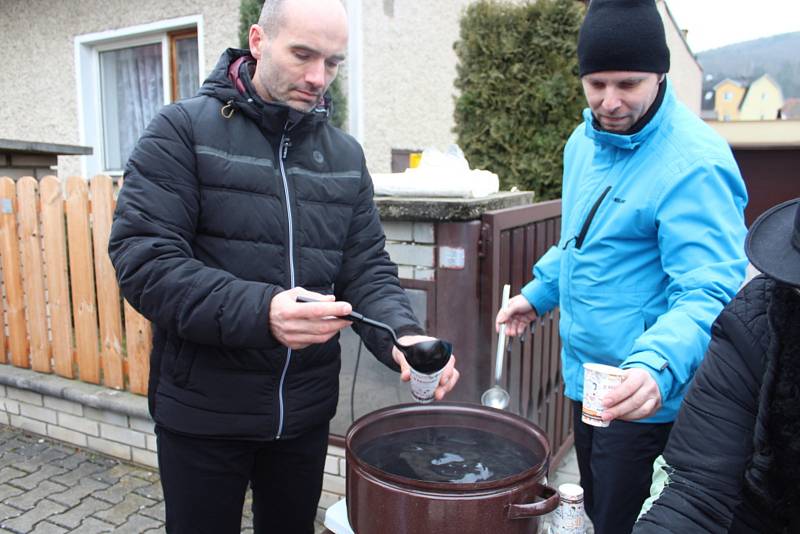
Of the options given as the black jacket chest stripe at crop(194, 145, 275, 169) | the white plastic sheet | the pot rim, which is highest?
the black jacket chest stripe at crop(194, 145, 275, 169)

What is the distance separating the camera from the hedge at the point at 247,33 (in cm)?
596

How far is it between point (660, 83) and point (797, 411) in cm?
113

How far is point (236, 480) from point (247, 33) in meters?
5.32

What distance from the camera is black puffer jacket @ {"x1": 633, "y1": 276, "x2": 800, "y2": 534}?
4.04 feet

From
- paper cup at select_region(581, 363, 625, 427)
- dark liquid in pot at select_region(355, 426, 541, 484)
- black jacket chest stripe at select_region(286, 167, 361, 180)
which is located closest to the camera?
paper cup at select_region(581, 363, 625, 427)

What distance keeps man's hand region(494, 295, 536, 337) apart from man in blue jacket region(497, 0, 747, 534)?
0.24 metres

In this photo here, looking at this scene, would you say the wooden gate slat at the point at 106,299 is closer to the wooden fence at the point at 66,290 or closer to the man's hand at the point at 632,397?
the wooden fence at the point at 66,290

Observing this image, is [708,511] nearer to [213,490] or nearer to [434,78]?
[213,490]

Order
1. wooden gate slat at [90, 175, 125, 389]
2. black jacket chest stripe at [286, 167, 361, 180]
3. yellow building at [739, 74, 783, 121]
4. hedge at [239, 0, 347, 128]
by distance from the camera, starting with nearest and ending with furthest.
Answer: black jacket chest stripe at [286, 167, 361, 180], wooden gate slat at [90, 175, 125, 389], hedge at [239, 0, 347, 128], yellow building at [739, 74, 783, 121]

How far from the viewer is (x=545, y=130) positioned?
18.4ft

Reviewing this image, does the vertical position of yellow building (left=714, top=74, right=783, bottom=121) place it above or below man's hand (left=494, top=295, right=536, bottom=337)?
above

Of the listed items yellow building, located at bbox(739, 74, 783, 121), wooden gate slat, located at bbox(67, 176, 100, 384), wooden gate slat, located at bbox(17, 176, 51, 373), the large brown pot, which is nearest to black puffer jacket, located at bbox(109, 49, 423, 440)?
the large brown pot

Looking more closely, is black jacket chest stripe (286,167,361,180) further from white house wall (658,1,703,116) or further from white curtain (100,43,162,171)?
white house wall (658,1,703,116)

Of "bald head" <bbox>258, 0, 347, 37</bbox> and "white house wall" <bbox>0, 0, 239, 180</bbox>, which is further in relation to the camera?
"white house wall" <bbox>0, 0, 239, 180</bbox>
